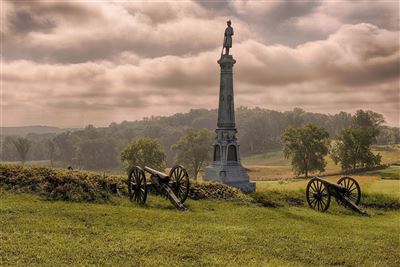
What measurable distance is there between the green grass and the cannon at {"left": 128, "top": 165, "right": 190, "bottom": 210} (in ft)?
1.55

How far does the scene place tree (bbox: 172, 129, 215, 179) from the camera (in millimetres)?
73062

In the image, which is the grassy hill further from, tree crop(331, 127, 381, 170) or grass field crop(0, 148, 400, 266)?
tree crop(331, 127, 381, 170)

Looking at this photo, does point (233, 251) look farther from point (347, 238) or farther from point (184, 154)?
point (184, 154)

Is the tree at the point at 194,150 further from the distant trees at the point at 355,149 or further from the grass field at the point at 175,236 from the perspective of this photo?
the grass field at the point at 175,236

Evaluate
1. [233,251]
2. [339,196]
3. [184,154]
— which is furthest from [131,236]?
[184,154]

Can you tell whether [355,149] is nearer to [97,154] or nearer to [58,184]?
[58,184]

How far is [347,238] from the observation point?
13719mm

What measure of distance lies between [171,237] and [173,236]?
128 mm

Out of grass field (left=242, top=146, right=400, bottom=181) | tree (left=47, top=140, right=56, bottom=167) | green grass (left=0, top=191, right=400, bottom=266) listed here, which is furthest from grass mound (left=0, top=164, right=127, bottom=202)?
tree (left=47, top=140, right=56, bottom=167)

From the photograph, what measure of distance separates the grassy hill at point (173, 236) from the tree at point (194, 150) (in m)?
55.6

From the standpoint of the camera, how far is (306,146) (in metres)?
60.8

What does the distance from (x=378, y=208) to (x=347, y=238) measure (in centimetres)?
1194

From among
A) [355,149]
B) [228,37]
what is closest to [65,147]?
[355,149]

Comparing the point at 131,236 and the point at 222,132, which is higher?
the point at 222,132
